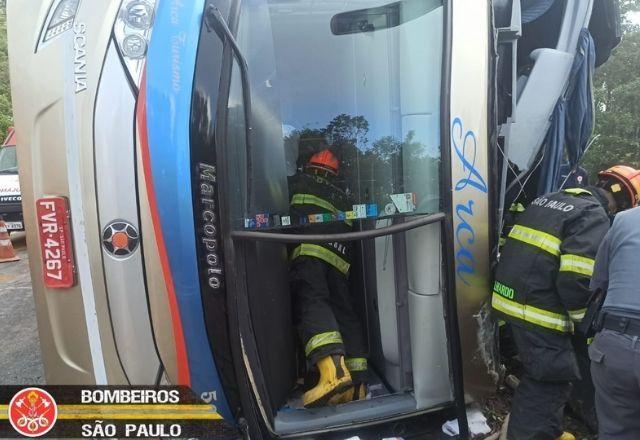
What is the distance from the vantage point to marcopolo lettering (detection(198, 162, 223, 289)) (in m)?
1.63

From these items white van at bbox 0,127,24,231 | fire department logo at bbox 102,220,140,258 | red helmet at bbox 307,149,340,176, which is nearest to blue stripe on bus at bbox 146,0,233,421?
fire department logo at bbox 102,220,140,258

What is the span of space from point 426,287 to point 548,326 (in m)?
0.60

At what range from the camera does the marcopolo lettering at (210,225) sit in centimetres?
163

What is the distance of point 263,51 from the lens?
73.7 inches

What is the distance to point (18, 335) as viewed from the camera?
368cm

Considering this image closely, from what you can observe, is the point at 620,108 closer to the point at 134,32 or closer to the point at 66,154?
the point at 134,32

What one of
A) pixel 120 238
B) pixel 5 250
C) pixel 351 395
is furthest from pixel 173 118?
pixel 5 250

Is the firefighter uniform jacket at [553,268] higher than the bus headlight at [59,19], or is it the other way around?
the bus headlight at [59,19]

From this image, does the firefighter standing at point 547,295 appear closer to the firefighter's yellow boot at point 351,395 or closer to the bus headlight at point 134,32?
the firefighter's yellow boot at point 351,395

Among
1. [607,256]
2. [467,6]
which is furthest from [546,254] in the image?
[467,6]

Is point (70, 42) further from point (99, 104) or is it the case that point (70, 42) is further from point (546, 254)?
point (546, 254)

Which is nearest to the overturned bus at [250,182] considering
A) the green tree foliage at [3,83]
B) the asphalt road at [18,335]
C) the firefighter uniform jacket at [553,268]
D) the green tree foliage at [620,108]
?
the firefighter uniform jacket at [553,268]

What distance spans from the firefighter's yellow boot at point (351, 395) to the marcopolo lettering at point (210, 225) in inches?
33.1

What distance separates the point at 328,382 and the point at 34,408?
3.98ft
